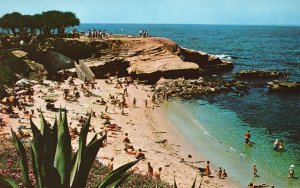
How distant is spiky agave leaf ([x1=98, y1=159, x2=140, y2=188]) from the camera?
468 cm

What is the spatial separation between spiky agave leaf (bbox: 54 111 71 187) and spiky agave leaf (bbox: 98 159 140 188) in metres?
0.47

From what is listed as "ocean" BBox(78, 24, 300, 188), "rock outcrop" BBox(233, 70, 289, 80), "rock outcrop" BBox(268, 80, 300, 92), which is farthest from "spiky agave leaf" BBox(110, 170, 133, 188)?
"rock outcrop" BBox(233, 70, 289, 80)

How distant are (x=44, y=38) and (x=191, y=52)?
2477 cm

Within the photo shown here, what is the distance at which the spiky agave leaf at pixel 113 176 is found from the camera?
15.4ft

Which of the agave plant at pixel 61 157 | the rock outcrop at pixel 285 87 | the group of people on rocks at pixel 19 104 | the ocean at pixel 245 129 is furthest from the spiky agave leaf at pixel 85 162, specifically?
the rock outcrop at pixel 285 87

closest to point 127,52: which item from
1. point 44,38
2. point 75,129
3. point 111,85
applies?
point 111,85

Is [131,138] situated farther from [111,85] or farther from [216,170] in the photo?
[111,85]

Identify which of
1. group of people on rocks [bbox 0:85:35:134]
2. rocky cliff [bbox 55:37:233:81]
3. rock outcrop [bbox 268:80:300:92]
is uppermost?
rocky cliff [bbox 55:37:233:81]

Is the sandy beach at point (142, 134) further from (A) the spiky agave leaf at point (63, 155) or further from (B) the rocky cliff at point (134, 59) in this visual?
(A) the spiky agave leaf at point (63, 155)

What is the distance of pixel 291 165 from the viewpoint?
21906 mm

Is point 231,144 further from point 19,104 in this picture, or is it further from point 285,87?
point 285,87

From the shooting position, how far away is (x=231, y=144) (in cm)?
2670

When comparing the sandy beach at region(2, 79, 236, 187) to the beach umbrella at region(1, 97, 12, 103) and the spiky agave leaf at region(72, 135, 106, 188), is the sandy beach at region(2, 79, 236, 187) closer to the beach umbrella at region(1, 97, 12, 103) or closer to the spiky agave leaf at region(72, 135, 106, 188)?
the beach umbrella at region(1, 97, 12, 103)

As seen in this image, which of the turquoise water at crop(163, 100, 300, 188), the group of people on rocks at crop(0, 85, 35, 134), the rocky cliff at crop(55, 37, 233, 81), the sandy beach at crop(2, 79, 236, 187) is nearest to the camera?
the sandy beach at crop(2, 79, 236, 187)
